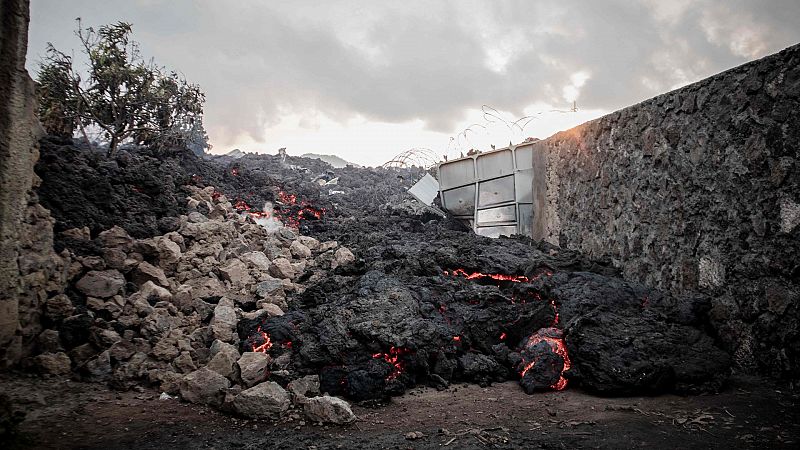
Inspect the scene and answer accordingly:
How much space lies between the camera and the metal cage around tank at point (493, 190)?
11539 mm

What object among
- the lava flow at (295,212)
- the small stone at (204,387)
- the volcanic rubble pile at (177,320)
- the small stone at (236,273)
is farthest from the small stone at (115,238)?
the lava flow at (295,212)

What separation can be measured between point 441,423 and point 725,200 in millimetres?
4018

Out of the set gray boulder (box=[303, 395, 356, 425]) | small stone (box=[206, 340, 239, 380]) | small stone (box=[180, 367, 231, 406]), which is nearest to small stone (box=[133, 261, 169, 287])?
small stone (box=[206, 340, 239, 380])

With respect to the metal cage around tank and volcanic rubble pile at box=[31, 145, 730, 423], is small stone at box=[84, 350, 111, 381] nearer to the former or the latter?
volcanic rubble pile at box=[31, 145, 730, 423]

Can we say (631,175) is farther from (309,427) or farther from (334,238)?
(334,238)

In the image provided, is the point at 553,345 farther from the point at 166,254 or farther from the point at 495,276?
the point at 166,254

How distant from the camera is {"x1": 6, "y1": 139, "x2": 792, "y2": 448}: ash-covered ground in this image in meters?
4.45

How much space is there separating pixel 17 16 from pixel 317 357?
15.5 feet

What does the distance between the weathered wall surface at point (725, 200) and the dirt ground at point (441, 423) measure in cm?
75

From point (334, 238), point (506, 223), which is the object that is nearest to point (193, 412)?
point (334, 238)

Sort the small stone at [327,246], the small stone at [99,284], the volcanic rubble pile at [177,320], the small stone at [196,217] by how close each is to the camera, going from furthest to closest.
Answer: the small stone at [327,246]
the small stone at [196,217]
the small stone at [99,284]
the volcanic rubble pile at [177,320]

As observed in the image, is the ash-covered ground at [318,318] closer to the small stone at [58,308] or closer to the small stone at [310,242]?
the small stone at [58,308]

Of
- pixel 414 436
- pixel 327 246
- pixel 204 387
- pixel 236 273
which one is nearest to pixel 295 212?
pixel 327 246

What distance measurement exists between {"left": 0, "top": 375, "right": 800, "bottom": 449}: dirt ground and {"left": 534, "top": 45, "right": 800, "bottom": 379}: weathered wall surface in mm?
748
